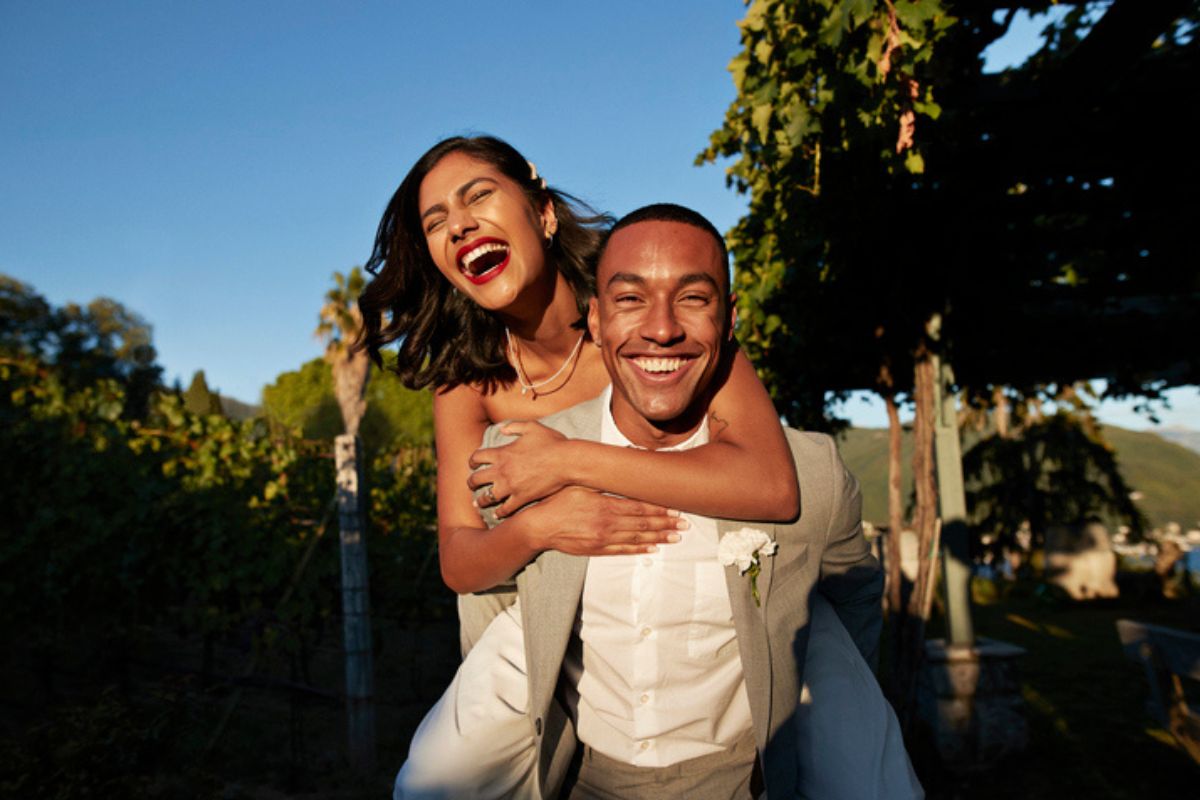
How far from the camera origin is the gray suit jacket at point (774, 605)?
1.93 metres

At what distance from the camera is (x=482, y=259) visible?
8.74 feet

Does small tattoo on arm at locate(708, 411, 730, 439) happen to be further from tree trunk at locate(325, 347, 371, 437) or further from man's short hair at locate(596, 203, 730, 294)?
tree trunk at locate(325, 347, 371, 437)

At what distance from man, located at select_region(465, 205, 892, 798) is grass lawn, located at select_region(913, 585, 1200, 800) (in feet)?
16.4

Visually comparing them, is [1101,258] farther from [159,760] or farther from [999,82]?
[159,760]

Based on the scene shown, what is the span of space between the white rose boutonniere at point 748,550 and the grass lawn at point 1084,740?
5210mm

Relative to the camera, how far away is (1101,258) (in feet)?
21.9

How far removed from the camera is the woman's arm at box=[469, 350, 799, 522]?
1.90m

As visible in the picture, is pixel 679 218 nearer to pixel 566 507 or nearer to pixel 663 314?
pixel 663 314

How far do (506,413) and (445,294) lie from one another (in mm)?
515

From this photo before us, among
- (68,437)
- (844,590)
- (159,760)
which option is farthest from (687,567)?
(68,437)

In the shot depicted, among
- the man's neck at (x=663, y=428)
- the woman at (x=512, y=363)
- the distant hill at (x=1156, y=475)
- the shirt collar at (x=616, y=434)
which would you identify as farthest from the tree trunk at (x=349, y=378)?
the distant hill at (x=1156, y=475)

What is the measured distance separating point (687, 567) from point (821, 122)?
9.64 feet

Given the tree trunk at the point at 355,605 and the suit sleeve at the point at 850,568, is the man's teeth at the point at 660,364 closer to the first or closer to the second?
the suit sleeve at the point at 850,568

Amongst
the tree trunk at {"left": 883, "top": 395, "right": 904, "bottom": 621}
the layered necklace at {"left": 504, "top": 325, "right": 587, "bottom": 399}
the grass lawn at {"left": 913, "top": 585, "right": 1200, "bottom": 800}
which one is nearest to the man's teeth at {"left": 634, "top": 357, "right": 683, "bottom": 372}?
the layered necklace at {"left": 504, "top": 325, "right": 587, "bottom": 399}
